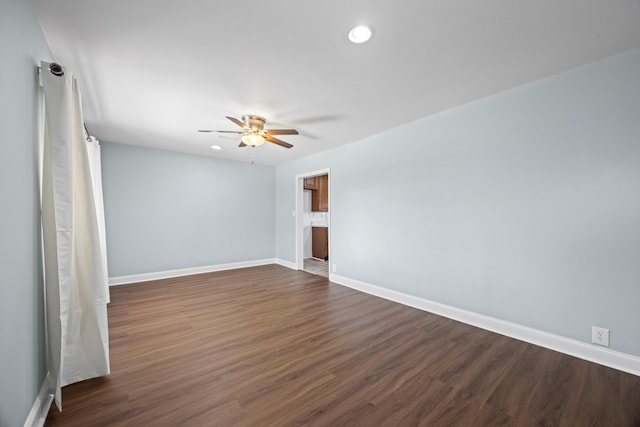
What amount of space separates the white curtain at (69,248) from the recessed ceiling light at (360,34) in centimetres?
193

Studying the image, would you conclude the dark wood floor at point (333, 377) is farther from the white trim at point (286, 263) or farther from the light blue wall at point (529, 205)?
the white trim at point (286, 263)

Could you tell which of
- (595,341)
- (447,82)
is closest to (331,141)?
(447,82)

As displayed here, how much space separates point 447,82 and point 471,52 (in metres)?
0.43

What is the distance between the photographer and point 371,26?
5.26 feet

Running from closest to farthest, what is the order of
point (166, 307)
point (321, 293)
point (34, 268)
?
point (34, 268) < point (166, 307) < point (321, 293)

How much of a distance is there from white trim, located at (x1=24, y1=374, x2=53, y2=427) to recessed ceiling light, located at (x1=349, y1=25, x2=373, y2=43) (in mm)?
2979

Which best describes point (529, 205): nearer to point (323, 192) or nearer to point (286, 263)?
point (323, 192)

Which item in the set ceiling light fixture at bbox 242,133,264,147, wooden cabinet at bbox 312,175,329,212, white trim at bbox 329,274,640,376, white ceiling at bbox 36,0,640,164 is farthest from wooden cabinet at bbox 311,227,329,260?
white ceiling at bbox 36,0,640,164

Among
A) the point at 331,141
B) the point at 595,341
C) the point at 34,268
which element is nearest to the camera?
the point at 34,268

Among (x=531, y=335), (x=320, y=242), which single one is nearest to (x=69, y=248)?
(x=531, y=335)

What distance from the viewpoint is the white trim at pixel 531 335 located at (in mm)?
1903

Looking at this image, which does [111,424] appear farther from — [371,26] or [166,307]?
[371,26]

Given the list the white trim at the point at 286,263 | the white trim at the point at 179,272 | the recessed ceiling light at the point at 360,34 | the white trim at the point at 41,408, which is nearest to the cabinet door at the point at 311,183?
the white trim at the point at 286,263

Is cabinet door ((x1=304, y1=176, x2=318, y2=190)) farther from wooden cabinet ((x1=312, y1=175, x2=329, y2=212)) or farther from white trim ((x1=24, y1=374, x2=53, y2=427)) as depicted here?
white trim ((x1=24, y1=374, x2=53, y2=427))
